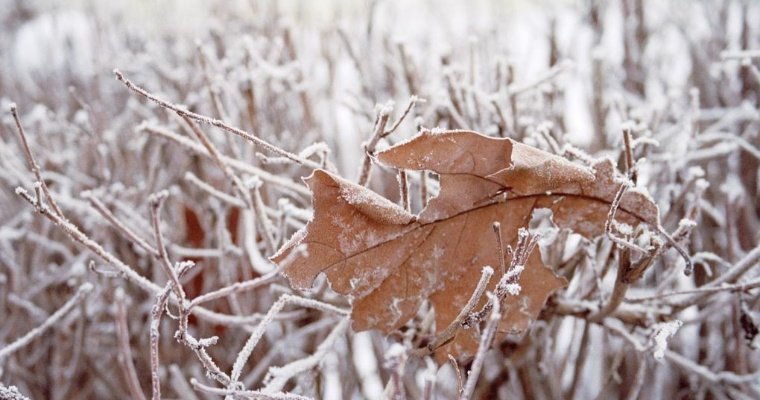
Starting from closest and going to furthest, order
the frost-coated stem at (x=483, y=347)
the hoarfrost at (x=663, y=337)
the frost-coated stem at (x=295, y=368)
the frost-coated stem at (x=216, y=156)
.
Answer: the frost-coated stem at (x=483, y=347), the hoarfrost at (x=663, y=337), the frost-coated stem at (x=295, y=368), the frost-coated stem at (x=216, y=156)

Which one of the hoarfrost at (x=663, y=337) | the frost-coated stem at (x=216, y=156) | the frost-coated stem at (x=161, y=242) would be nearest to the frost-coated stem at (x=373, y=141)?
the frost-coated stem at (x=216, y=156)

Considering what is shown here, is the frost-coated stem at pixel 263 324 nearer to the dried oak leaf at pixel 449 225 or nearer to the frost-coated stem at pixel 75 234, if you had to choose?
the dried oak leaf at pixel 449 225

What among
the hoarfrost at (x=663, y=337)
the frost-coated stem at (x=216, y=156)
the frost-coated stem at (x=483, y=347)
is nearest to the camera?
the frost-coated stem at (x=483, y=347)

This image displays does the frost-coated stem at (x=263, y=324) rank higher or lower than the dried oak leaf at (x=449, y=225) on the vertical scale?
lower

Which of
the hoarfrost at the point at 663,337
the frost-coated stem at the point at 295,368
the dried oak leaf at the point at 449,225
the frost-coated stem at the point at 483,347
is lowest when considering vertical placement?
the frost-coated stem at the point at 295,368

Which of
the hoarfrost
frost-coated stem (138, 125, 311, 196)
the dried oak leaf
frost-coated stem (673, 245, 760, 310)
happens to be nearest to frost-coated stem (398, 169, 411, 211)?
the dried oak leaf

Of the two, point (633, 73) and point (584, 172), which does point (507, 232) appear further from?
point (633, 73)

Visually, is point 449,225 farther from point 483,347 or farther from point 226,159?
point 226,159

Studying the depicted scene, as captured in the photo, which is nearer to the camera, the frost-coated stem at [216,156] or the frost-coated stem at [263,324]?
the frost-coated stem at [263,324]

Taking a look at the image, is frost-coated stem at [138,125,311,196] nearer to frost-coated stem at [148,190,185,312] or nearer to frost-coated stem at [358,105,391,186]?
frost-coated stem at [358,105,391,186]
